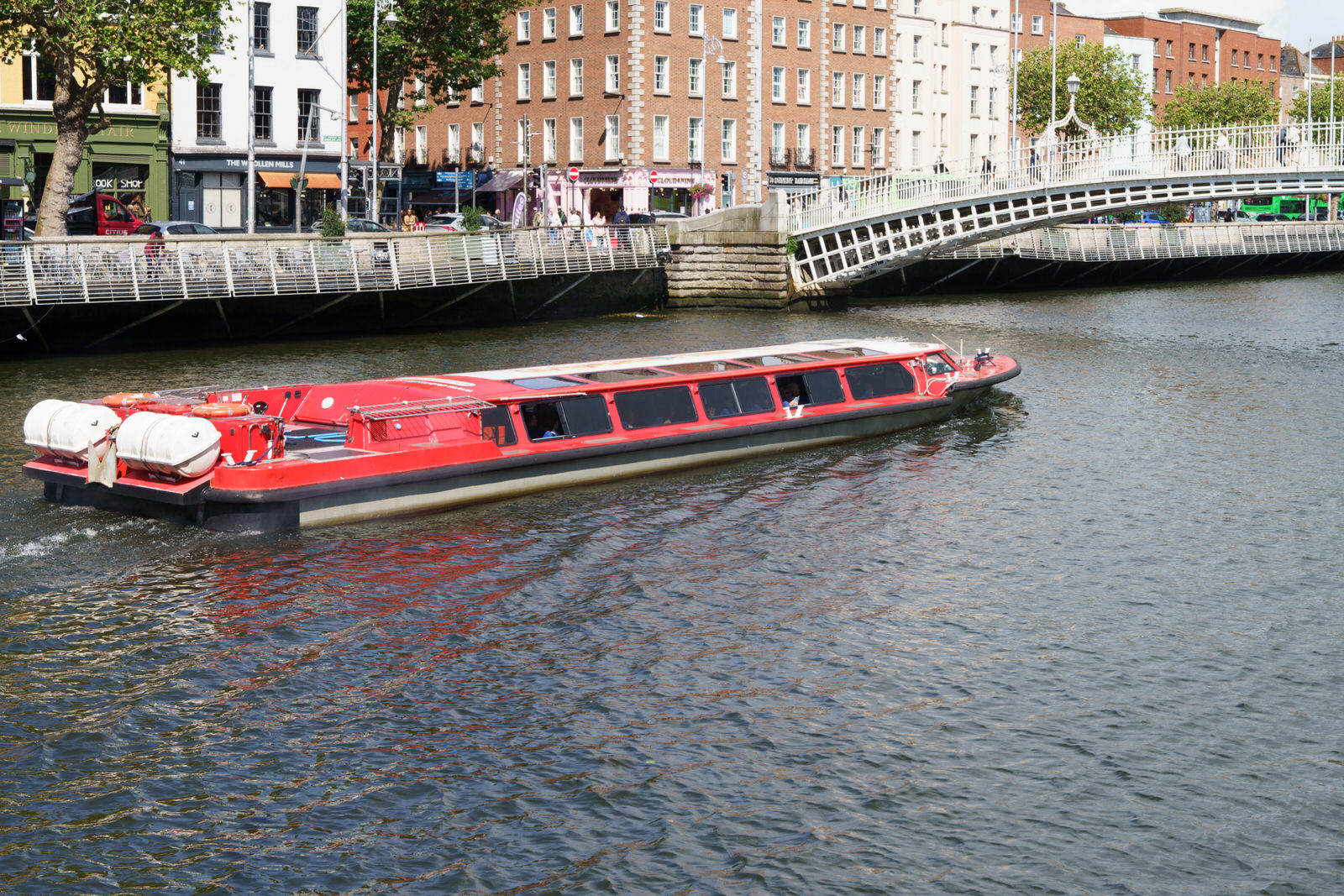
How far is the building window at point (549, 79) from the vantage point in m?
Result: 86.1

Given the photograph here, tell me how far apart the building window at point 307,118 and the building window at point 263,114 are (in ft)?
4.48

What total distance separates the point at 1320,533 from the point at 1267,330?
104 feet

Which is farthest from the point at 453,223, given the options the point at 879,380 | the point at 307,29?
the point at 879,380

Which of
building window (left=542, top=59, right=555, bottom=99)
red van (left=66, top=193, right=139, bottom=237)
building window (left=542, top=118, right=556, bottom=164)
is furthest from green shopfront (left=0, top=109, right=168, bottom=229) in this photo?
building window (left=542, top=59, right=555, bottom=99)

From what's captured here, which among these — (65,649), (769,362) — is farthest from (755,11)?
(65,649)

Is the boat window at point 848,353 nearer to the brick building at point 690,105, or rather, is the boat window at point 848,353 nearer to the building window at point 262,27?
the building window at point 262,27

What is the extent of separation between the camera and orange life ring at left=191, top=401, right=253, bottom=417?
21.8 metres

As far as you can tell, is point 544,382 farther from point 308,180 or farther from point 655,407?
point 308,180

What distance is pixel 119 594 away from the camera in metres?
18.5

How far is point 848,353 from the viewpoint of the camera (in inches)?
1236

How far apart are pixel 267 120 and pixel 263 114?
1.09ft

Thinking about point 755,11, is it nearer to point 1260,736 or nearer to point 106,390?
point 106,390

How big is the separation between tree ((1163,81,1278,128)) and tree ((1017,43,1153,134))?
690cm

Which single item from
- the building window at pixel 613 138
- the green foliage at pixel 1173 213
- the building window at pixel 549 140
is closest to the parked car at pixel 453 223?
the building window at pixel 613 138
